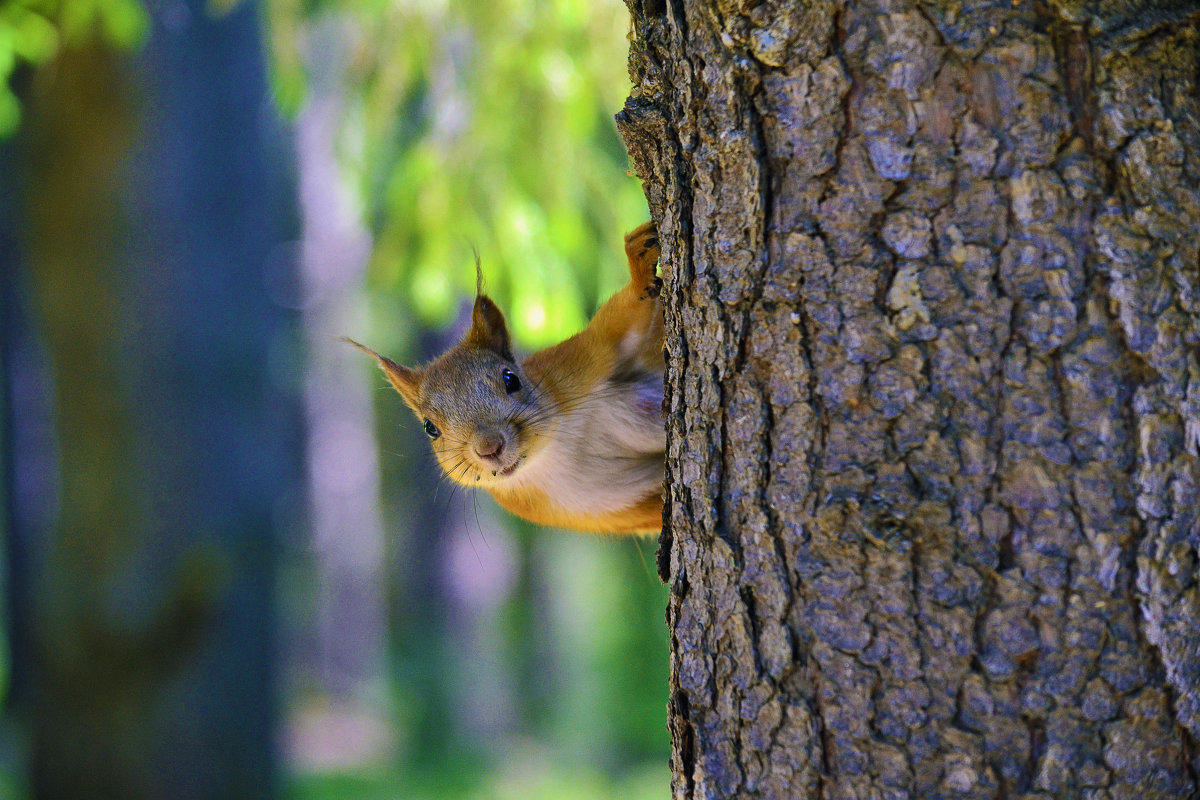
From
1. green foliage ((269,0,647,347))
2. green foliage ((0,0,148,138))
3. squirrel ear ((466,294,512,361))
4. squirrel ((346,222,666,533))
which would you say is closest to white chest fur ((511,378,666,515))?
squirrel ((346,222,666,533))

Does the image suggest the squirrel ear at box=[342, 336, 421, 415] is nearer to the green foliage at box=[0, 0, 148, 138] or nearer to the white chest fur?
the white chest fur

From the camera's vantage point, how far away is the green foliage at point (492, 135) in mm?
3221

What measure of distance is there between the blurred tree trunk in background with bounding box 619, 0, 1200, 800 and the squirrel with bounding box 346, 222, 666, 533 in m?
1.11

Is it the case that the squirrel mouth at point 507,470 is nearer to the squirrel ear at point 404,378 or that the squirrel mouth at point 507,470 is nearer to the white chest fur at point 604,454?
the white chest fur at point 604,454

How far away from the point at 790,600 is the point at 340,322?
20143 millimetres

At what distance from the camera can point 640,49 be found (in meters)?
1.46

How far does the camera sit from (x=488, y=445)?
2271mm

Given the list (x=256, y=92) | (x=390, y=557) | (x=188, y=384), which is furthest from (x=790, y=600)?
(x=390, y=557)

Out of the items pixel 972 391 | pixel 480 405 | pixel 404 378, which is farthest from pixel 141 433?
pixel 972 391

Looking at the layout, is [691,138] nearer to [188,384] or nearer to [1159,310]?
[1159,310]

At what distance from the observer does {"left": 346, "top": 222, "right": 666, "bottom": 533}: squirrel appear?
2.40m

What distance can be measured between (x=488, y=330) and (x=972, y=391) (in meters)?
1.62

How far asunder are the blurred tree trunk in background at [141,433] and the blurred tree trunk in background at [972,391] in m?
3.95

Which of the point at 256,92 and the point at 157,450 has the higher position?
the point at 256,92
